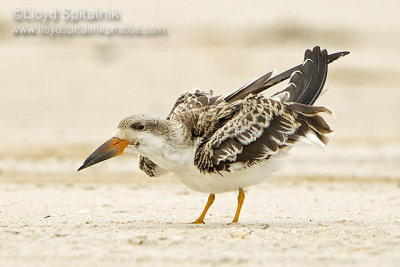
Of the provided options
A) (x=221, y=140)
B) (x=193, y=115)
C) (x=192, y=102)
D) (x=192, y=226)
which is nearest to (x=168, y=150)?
(x=221, y=140)

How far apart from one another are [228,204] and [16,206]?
2462 millimetres

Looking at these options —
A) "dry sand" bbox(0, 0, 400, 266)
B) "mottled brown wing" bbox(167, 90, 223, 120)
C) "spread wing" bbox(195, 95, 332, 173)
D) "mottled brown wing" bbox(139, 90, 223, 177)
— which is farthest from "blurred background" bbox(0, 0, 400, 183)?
"spread wing" bbox(195, 95, 332, 173)

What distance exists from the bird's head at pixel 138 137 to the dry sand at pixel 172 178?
2.24ft

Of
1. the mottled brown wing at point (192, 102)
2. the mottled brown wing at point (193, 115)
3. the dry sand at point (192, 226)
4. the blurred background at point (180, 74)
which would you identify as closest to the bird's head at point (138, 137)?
the mottled brown wing at point (193, 115)

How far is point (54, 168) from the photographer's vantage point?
12.3 m

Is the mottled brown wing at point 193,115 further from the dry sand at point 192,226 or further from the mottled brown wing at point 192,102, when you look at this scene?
the dry sand at point 192,226

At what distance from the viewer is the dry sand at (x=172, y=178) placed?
18.5 feet

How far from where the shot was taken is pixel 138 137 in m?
6.55

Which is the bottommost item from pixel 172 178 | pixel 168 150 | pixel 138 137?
pixel 172 178

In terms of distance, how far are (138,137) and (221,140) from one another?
2.39 feet

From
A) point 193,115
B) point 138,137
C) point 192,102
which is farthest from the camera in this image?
point 192,102

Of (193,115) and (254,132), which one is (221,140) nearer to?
(254,132)

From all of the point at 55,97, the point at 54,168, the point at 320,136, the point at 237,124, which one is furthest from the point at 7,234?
the point at 55,97

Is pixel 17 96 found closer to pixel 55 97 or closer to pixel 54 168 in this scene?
pixel 55 97
